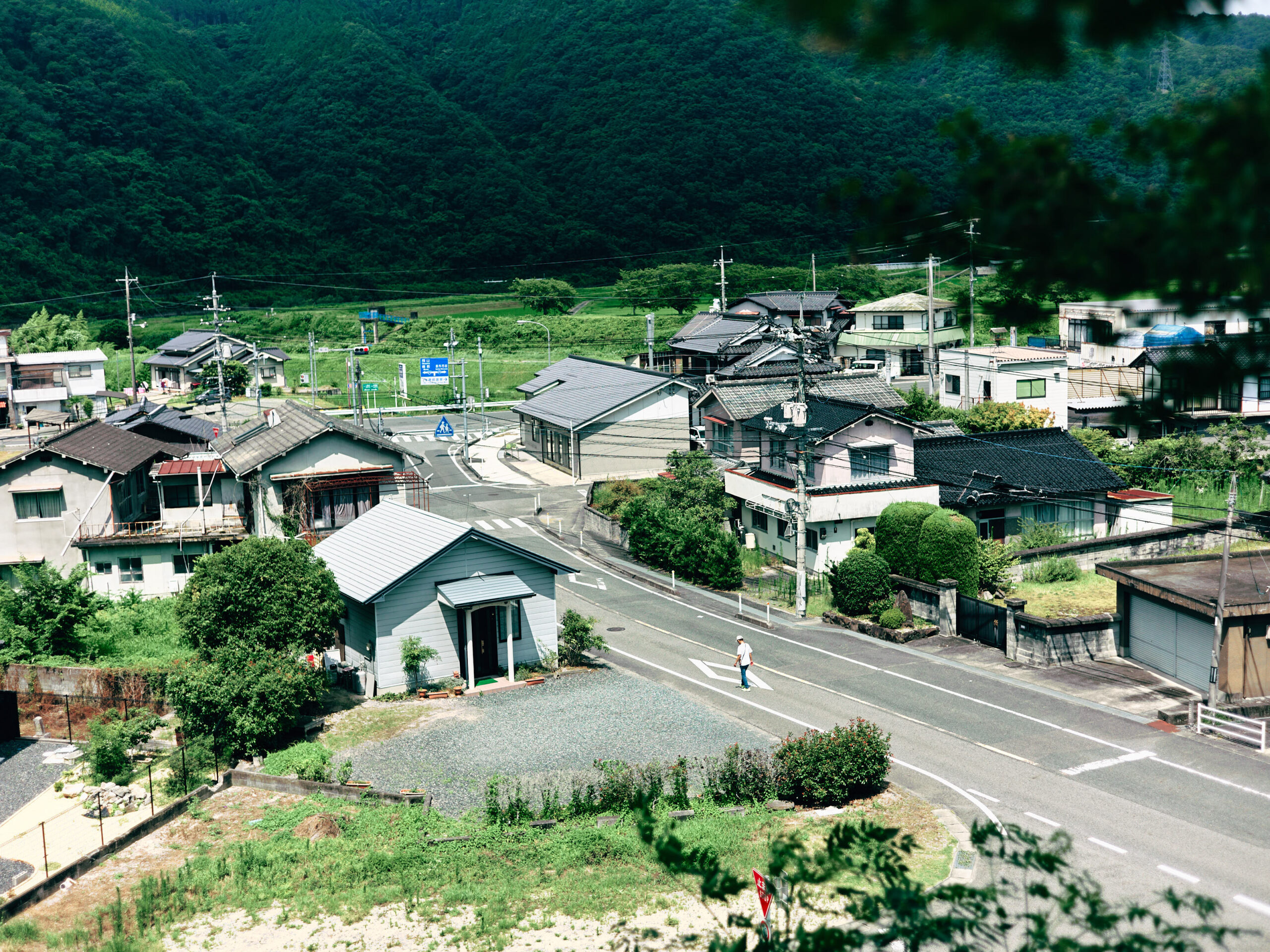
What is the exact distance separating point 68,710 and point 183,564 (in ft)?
34.0

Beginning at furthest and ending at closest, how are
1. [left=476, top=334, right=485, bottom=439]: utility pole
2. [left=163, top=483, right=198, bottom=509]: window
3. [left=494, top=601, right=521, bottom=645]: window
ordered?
[left=476, top=334, right=485, bottom=439]: utility pole
[left=163, top=483, right=198, bottom=509]: window
[left=494, top=601, right=521, bottom=645]: window

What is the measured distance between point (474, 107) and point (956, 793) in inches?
6485

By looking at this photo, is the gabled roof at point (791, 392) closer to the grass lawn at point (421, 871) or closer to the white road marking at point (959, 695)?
the white road marking at point (959, 695)

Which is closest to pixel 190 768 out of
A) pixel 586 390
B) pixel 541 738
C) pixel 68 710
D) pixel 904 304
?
pixel 68 710

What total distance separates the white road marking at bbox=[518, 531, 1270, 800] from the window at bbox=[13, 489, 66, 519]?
17571mm

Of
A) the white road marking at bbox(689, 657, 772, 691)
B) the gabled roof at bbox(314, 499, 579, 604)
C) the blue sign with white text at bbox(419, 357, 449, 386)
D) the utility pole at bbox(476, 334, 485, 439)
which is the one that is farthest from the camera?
the utility pole at bbox(476, 334, 485, 439)

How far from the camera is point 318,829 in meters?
17.8

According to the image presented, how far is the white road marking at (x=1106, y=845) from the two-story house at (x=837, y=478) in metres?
17.8

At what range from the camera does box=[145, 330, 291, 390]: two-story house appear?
83062 mm

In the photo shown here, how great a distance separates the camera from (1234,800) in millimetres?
18375

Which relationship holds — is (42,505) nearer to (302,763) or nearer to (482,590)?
Result: (482,590)

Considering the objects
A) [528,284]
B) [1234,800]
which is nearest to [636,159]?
[528,284]

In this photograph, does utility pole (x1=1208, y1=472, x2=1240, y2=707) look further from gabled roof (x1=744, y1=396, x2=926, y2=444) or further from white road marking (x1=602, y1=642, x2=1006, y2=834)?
gabled roof (x1=744, y1=396, x2=926, y2=444)

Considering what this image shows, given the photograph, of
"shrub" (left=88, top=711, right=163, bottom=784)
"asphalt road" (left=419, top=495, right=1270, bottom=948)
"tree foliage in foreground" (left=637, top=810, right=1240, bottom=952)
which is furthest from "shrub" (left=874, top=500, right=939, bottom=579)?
"tree foliage in foreground" (left=637, top=810, right=1240, bottom=952)
